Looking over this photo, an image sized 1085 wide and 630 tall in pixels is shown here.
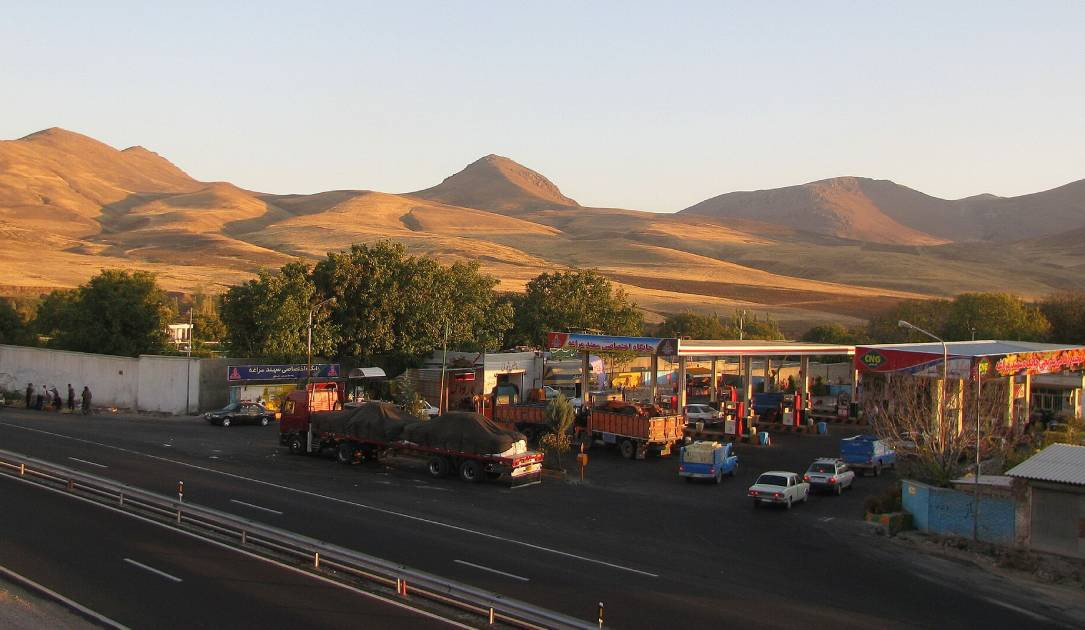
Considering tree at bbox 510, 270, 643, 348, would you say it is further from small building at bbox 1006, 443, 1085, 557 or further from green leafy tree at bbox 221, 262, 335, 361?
small building at bbox 1006, 443, 1085, 557

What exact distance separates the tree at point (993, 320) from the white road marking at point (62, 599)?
83299 millimetres

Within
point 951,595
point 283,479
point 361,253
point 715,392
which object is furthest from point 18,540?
point 715,392

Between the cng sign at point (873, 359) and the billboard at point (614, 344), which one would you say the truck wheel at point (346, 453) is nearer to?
the billboard at point (614, 344)

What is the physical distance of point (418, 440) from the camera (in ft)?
108

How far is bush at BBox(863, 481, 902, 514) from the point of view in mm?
27656

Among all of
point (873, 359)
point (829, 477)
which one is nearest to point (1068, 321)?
point (873, 359)

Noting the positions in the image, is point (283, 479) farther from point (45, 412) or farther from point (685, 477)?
point (45, 412)

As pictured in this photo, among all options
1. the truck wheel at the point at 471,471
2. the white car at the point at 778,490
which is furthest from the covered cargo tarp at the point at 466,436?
the white car at the point at 778,490

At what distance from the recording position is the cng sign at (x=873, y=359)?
134 ft

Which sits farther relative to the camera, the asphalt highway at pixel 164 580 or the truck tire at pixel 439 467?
the truck tire at pixel 439 467

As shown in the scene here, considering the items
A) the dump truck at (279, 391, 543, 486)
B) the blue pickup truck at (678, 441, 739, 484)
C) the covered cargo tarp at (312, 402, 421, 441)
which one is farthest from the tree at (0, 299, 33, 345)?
the blue pickup truck at (678, 441, 739, 484)

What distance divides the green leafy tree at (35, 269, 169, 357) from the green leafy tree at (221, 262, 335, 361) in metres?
6.24

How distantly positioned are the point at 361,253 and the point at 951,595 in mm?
44969

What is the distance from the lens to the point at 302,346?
53.2 m
